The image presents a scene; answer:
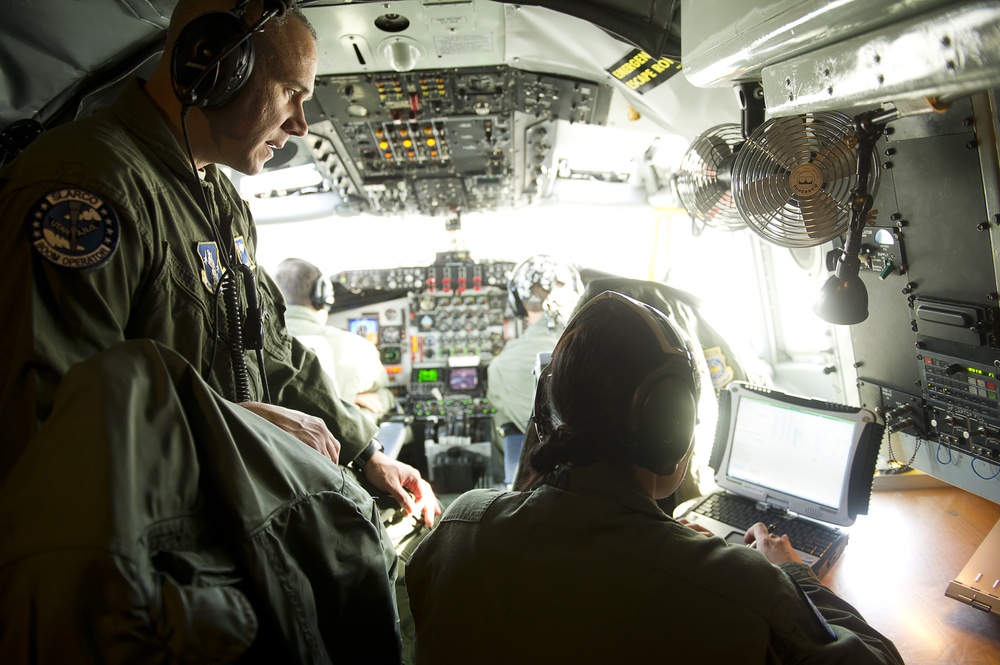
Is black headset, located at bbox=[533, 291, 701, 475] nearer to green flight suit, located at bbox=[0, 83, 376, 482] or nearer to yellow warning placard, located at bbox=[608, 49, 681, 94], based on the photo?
green flight suit, located at bbox=[0, 83, 376, 482]

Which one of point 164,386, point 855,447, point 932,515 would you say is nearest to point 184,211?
point 164,386

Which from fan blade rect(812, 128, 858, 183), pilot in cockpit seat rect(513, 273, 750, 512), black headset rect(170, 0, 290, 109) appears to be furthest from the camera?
pilot in cockpit seat rect(513, 273, 750, 512)

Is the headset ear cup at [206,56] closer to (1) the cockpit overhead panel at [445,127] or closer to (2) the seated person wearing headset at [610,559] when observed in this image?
(2) the seated person wearing headset at [610,559]

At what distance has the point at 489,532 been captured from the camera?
0.99m

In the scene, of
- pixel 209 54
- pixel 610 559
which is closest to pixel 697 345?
pixel 610 559

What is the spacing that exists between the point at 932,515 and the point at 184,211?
2.11m

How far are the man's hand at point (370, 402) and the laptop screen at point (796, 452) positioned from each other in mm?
2530

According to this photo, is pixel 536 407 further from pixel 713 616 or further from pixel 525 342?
pixel 525 342

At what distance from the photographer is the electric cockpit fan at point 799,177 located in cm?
163

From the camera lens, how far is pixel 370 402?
4.03 meters

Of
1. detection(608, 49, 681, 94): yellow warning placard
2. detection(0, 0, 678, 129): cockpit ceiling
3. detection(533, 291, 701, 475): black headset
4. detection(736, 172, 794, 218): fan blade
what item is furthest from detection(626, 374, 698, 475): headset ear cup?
detection(608, 49, 681, 94): yellow warning placard

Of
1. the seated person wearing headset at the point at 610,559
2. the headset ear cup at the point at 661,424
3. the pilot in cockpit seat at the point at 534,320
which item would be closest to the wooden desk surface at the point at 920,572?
the seated person wearing headset at the point at 610,559

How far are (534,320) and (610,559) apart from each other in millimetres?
3013

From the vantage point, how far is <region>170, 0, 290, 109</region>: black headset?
1228 mm
